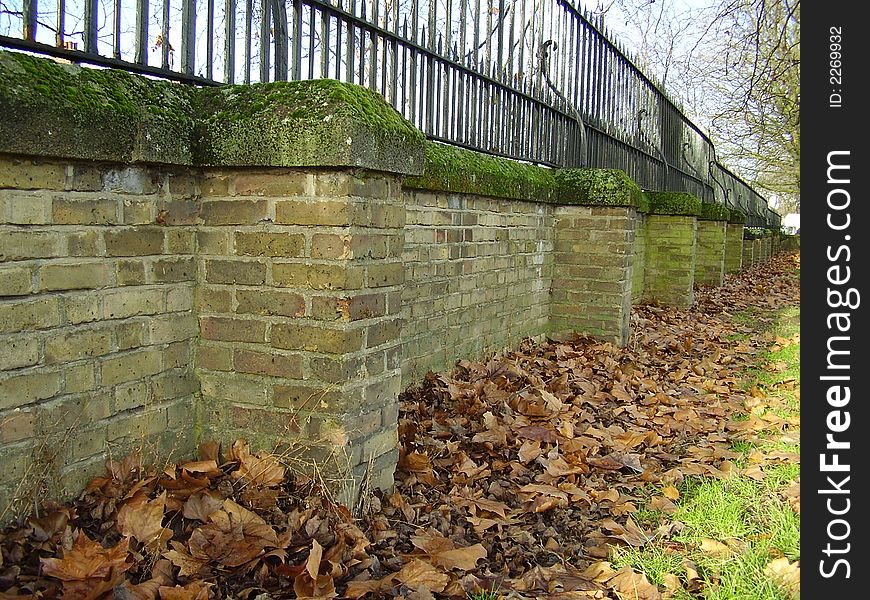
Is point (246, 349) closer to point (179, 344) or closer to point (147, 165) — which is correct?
point (179, 344)

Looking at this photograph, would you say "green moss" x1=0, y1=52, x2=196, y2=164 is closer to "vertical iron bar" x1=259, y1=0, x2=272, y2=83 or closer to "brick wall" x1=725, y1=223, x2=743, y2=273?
"vertical iron bar" x1=259, y1=0, x2=272, y2=83

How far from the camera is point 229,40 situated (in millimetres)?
3156

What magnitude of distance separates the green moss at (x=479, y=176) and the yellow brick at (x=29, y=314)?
219 centimetres

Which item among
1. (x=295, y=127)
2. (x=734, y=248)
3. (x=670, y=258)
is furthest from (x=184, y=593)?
(x=734, y=248)

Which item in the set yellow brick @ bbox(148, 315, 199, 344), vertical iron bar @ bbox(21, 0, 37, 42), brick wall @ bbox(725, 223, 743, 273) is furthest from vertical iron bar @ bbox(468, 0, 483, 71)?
brick wall @ bbox(725, 223, 743, 273)

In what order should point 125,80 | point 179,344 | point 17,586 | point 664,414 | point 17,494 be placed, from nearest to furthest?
point 17,586 < point 17,494 < point 125,80 < point 179,344 < point 664,414

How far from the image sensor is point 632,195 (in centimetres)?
651

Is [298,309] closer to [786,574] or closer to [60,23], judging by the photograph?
[60,23]

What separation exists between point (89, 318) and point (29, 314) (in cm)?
23

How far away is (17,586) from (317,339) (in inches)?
49.1

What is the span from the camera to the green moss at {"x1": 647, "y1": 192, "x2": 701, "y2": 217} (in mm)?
10109

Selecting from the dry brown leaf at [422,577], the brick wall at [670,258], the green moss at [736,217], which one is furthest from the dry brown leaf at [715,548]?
the green moss at [736,217]

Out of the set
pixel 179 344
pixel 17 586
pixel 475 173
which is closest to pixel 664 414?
pixel 475 173

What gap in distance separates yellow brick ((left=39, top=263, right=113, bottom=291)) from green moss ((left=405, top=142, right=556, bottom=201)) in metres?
1.97
